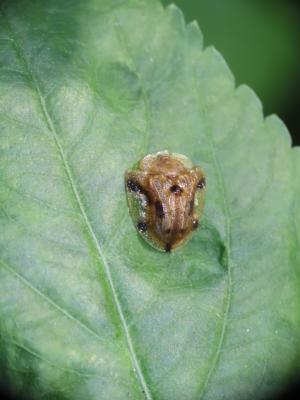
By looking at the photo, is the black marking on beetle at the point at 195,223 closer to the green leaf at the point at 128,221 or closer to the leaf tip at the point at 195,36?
the green leaf at the point at 128,221

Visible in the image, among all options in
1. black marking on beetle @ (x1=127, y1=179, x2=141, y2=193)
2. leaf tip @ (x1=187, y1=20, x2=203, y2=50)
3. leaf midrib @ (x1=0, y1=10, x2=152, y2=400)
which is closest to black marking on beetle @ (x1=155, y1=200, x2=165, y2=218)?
black marking on beetle @ (x1=127, y1=179, x2=141, y2=193)

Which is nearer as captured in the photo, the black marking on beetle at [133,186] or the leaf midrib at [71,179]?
the leaf midrib at [71,179]

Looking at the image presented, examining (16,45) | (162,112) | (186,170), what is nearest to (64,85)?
(16,45)

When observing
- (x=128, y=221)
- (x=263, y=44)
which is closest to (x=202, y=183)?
(x=128, y=221)

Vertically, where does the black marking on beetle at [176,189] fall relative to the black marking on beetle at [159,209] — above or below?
above

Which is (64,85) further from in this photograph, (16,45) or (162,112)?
(162,112)

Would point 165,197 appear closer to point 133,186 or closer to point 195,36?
point 133,186

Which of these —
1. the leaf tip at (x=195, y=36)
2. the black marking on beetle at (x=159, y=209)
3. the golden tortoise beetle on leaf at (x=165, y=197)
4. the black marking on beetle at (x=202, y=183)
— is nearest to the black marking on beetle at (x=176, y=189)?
the golden tortoise beetle on leaf at (x=165, y=197)
